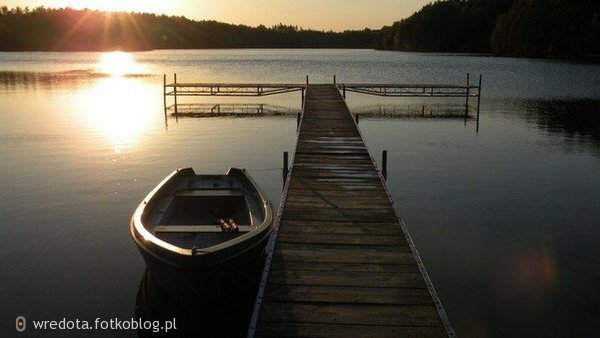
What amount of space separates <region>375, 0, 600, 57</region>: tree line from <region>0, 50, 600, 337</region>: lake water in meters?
77.1

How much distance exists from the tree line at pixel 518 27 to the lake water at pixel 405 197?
7705 centimetres

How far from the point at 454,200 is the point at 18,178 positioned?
16675 mm

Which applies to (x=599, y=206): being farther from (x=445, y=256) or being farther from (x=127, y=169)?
(x=127, y=169)

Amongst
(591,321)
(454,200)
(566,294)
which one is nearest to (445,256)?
(566,294)

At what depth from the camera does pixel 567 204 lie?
17578 millimetres

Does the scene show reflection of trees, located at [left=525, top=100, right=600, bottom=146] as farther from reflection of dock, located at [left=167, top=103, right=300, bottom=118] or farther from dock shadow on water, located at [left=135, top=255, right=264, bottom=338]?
dock shadow on water, located at [left=135, top=255, right=264, bottom=338]

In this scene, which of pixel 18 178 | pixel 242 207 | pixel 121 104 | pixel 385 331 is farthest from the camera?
pixel 121 104

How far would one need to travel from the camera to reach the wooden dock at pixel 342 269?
7.45 metres

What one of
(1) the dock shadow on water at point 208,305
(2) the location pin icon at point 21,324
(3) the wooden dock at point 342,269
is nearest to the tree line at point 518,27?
(3) the wooden dock at point 342,269

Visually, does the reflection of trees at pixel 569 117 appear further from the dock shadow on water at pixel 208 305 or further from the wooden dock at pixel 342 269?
the dock shadow on water at pixel 208 305

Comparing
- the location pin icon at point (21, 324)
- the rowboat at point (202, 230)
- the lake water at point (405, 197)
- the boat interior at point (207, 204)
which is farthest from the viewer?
the boat interior at point (207, 204)

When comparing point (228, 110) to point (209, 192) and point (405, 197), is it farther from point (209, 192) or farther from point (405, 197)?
point (209, 192)

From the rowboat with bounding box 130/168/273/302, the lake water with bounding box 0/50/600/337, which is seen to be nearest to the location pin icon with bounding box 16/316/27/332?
the lake water with bounding box 0/50/600/337

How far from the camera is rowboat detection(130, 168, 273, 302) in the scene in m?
9.18
